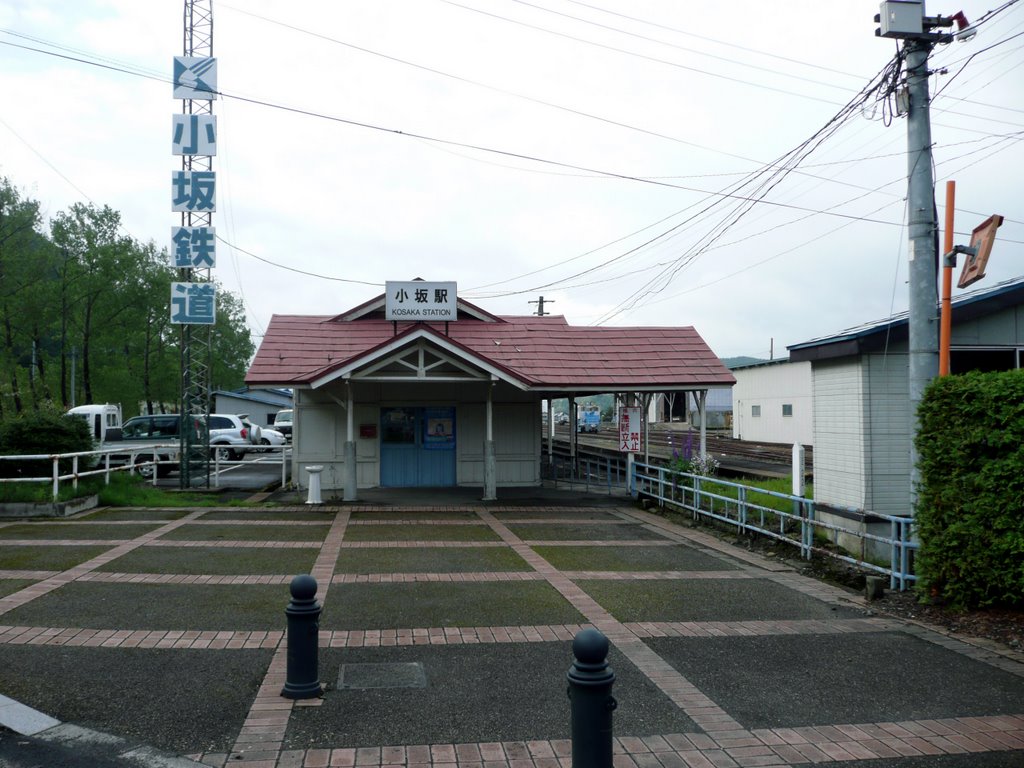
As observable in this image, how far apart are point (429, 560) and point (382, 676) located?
4.89 metres

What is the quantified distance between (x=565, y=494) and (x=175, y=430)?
1376 cm

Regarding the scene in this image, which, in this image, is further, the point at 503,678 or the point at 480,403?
the point at 480,403

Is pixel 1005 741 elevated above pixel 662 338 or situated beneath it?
situated beneath

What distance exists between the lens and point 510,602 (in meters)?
8.80

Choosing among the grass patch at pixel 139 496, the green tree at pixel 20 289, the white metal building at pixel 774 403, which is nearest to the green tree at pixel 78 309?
the green tree at pixel 20 289

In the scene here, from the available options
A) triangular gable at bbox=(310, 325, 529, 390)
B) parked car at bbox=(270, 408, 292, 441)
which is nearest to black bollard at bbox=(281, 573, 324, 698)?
triangular gable at bbox=(310, 325, 529, 390)

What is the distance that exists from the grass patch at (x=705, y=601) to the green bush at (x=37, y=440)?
1177 cm

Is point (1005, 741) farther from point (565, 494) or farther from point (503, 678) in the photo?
point (565, 494)

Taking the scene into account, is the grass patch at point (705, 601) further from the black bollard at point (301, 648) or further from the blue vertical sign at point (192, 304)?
the blue vertical sign at point (192, 304)

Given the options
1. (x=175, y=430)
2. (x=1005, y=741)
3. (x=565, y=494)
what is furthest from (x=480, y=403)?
(x=1005, y=741)

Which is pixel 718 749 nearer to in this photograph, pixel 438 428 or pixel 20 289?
pixel 438 428

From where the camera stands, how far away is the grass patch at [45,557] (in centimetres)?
1042

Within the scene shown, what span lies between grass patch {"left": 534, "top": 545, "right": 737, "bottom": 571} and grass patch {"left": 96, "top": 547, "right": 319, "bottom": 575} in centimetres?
343

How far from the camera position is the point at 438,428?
20500mm
